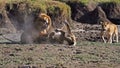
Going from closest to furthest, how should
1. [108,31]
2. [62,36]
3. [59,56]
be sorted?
[59,56], [62,36], [108,31]

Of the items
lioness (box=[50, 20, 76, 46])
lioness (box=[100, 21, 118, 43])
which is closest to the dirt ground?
lioness (box=[50, 20, 76, 46])

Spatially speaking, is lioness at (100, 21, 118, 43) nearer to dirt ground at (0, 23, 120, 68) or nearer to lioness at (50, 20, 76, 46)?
lioness at (50, 20, 76, 46)

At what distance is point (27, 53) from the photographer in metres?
14.9

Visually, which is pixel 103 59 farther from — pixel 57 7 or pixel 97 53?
pixel 57 7

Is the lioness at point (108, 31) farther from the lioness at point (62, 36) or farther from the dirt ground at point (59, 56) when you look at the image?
the dirt ground at point (59, 56)

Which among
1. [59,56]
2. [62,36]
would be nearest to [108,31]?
[62,36]

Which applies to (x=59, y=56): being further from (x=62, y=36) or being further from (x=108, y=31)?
(x=108, y=31)

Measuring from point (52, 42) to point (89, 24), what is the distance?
14.6m

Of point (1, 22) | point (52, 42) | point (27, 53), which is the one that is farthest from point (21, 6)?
point (27, 53)

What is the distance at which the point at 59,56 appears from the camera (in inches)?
563

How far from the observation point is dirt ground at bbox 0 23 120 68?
13.1 meters

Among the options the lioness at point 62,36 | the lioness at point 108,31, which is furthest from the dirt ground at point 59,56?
the lioness at point 108,31

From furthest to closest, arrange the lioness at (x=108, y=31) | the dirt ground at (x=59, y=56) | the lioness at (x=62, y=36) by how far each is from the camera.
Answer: the lioness at (x=108, y=31), the lioness at (x=62, y=36), the dirt ground at (x=59, y=56)

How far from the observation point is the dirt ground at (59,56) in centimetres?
1309
